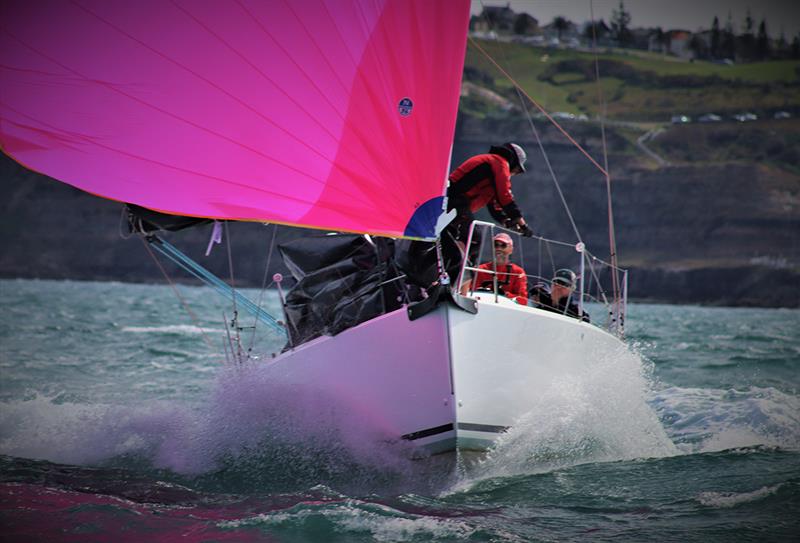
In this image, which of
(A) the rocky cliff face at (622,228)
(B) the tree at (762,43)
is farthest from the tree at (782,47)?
(A) the rocky cliff face at (622,228)

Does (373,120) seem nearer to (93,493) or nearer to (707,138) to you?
(93,493)

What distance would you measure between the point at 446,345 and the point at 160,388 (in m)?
4.97

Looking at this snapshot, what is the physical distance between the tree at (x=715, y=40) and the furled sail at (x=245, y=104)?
9826cm

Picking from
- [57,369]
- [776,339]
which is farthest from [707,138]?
[57,369]

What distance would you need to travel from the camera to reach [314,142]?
17.6 feet

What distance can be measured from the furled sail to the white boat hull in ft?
1.93

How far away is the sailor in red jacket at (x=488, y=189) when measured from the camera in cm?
604

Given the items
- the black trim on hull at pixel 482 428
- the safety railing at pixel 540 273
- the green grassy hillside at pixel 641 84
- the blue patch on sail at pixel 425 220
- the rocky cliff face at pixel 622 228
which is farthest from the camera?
the green grassy hillside at pixel 641 84

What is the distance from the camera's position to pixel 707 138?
6862 centimetres

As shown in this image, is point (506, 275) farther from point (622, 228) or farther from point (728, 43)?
point (728, 43)

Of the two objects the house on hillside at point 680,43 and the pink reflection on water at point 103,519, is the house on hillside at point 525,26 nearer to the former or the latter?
the house on hillside at point 680,43

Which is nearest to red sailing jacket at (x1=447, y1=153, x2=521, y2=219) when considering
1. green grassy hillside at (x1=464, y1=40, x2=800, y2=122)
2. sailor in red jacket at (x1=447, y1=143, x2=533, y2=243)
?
sailor in red jacket at (x1=447, y1=143, x2=533, y2=243)

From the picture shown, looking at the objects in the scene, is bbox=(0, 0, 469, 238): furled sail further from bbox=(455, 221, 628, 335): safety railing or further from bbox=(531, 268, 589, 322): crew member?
bbox=(531, 268, 589, 322): crew member

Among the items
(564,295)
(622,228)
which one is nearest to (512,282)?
(564,295)
